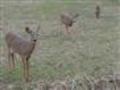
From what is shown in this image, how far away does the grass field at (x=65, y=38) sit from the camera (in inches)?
323

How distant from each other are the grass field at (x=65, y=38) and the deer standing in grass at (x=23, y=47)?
21 cm

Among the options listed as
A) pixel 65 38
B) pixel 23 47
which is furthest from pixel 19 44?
pixel 65 38

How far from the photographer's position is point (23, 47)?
7.52m

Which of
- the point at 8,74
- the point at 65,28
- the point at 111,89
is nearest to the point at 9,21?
the point at 65,28

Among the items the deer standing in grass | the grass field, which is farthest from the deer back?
the grass field

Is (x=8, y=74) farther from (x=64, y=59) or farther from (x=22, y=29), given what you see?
(x=22, y=29)

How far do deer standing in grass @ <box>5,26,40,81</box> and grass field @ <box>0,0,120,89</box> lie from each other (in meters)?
0.21

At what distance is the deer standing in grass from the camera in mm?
7212

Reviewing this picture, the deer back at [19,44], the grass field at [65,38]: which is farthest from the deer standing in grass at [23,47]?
the grass field at [65,38]

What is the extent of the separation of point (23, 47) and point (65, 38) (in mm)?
3615

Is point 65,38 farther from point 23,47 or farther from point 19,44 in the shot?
point 23,47

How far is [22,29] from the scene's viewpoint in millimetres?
12188

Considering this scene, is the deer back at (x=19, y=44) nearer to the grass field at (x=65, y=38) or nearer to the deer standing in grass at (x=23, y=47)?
the deer standing in grass at (x=23, y=47)

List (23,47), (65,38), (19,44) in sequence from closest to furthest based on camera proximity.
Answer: (23,47) < (19,44) < (65,38)
